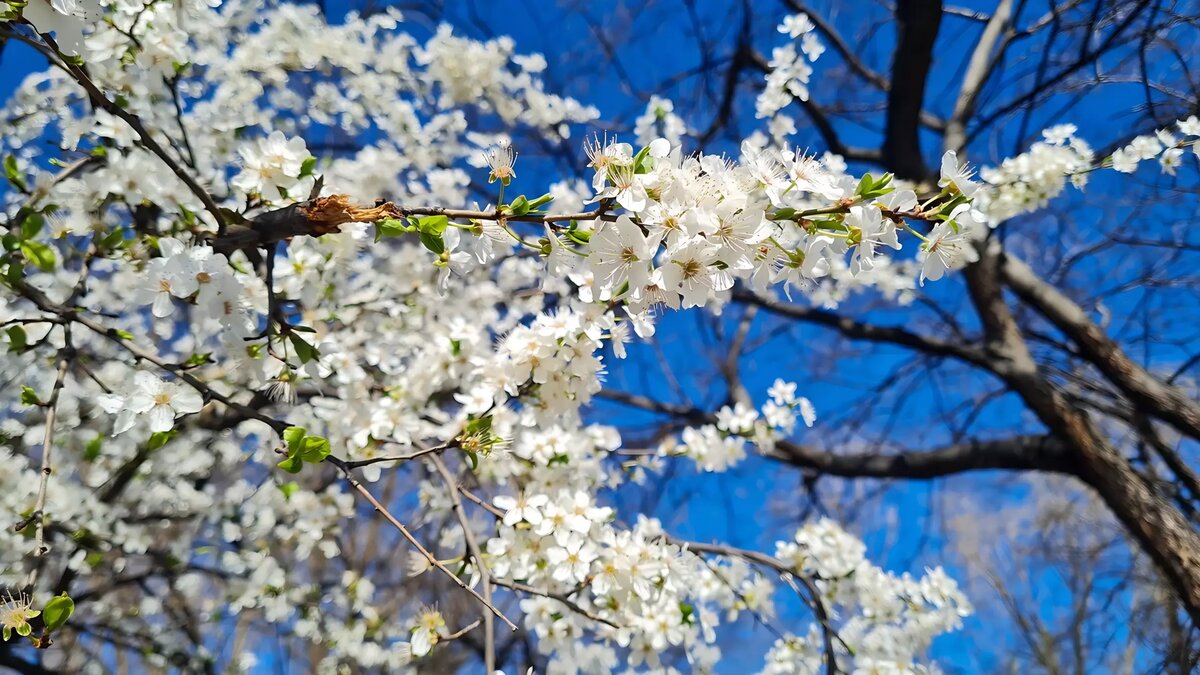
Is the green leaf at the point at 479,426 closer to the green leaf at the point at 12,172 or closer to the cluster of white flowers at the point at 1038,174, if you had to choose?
the green leaf at the point at 12,172

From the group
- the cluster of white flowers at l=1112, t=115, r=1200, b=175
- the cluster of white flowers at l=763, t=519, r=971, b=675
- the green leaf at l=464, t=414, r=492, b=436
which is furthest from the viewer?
the cluster of white flowers at l=763, t=519, r=971, b=675

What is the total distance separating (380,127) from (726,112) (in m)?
2.15

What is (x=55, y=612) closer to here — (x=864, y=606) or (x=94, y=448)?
(x=94, y=448)

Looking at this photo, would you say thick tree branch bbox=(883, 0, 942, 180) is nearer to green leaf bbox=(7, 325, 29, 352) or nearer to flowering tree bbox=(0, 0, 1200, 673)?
flowering tree bbox=(0, 0, 1200, 673)

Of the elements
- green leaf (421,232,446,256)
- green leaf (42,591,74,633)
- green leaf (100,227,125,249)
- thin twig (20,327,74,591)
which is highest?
green leaf (100,227,125,249)

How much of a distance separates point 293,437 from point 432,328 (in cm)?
157

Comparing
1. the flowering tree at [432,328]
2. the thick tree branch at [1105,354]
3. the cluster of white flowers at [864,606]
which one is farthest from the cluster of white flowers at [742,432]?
the thick tree branch at [1105,354]

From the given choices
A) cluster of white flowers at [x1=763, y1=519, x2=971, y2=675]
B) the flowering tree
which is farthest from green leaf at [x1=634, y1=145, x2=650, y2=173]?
cluster of white flowers at [x1=763, y1=519, x2=971, y2=675]

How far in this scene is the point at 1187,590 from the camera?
2498mm

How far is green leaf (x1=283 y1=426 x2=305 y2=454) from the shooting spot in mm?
1018

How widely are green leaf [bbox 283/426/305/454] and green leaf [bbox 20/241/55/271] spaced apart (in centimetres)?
79

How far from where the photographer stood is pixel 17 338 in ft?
4.35

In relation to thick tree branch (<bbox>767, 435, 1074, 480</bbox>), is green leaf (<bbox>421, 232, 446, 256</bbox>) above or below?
below

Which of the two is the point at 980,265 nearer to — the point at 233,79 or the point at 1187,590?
the point at 1187,590
